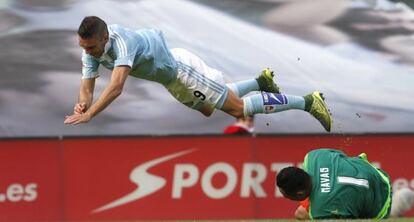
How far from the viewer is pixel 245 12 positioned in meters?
15.1

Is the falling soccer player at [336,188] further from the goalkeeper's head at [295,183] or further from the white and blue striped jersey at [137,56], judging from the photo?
the white and blue striped jersey at [137,56]

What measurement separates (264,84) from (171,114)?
4.19 metres

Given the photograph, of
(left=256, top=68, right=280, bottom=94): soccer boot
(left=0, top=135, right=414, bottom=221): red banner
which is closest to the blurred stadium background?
(left=0, top=135, right=414, bottom=221): red banner

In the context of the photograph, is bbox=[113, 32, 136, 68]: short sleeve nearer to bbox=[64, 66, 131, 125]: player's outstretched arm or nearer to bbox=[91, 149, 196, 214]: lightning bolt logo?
bbox=[64, 66, 131, 125]: player's outstretched arm

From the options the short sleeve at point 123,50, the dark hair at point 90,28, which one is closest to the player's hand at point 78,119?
the short sleeve at point 123,50

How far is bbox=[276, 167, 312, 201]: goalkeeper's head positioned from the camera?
8.86m

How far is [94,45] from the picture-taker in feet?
30.4

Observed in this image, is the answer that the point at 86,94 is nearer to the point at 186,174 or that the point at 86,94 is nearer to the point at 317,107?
the point at 317,107

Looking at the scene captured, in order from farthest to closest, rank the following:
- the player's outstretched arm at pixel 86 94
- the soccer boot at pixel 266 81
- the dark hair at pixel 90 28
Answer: the soccer boot at pixel 266 81
the player's outstretched arm at pixel 86 94
the dark hair at pixel 90 28

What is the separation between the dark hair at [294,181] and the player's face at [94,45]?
1921mm

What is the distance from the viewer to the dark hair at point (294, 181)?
8.86 m

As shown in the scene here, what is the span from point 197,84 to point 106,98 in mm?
1166

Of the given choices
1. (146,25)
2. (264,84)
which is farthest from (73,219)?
(264,84)

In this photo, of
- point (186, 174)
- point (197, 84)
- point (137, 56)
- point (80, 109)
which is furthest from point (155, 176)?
point (80, 109)
